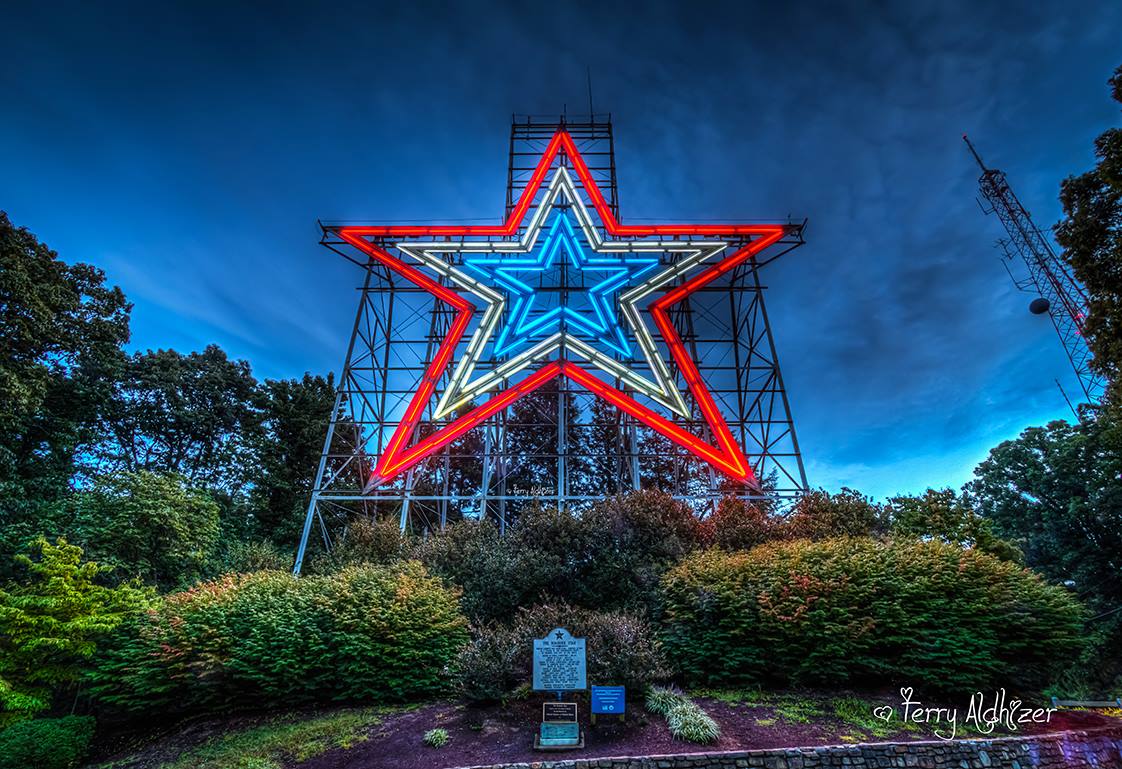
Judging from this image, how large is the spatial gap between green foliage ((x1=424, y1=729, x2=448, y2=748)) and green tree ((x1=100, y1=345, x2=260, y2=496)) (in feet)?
79.3

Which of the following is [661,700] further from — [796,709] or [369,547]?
[369,547]

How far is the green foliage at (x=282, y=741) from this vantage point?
25.8 ft

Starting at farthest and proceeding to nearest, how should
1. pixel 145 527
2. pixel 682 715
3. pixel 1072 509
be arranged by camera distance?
pixel 1072 509 → pixel 145 527 → pixel 682 715

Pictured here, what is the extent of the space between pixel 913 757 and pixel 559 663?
4.83 metres

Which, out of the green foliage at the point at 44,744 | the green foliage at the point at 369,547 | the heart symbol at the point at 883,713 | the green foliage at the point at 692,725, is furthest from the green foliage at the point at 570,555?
the green foliage at the point at 44,744

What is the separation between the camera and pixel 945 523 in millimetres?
14500

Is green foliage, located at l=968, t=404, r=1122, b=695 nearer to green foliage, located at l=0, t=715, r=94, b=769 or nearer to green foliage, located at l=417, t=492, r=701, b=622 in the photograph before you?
green foliage, located at l=417, t=492, r=701, b=622

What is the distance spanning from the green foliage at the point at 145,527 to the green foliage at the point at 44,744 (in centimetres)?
681

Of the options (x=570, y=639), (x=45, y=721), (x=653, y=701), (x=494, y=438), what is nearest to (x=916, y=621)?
(x=653, y=701)

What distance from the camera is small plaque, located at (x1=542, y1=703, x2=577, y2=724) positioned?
25.8 ft

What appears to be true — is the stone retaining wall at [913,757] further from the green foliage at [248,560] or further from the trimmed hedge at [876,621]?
the green foliage at [248,560]

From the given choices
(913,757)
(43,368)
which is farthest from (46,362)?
(913,757)

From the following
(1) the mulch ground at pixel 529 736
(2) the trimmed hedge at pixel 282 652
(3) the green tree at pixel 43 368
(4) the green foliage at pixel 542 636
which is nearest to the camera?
(1) the mulch ground at pixel 529 736

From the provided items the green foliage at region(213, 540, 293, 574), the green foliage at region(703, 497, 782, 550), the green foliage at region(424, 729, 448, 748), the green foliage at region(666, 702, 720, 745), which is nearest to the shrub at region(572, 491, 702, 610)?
the green foliage at region(703, 497, 782, 550)
